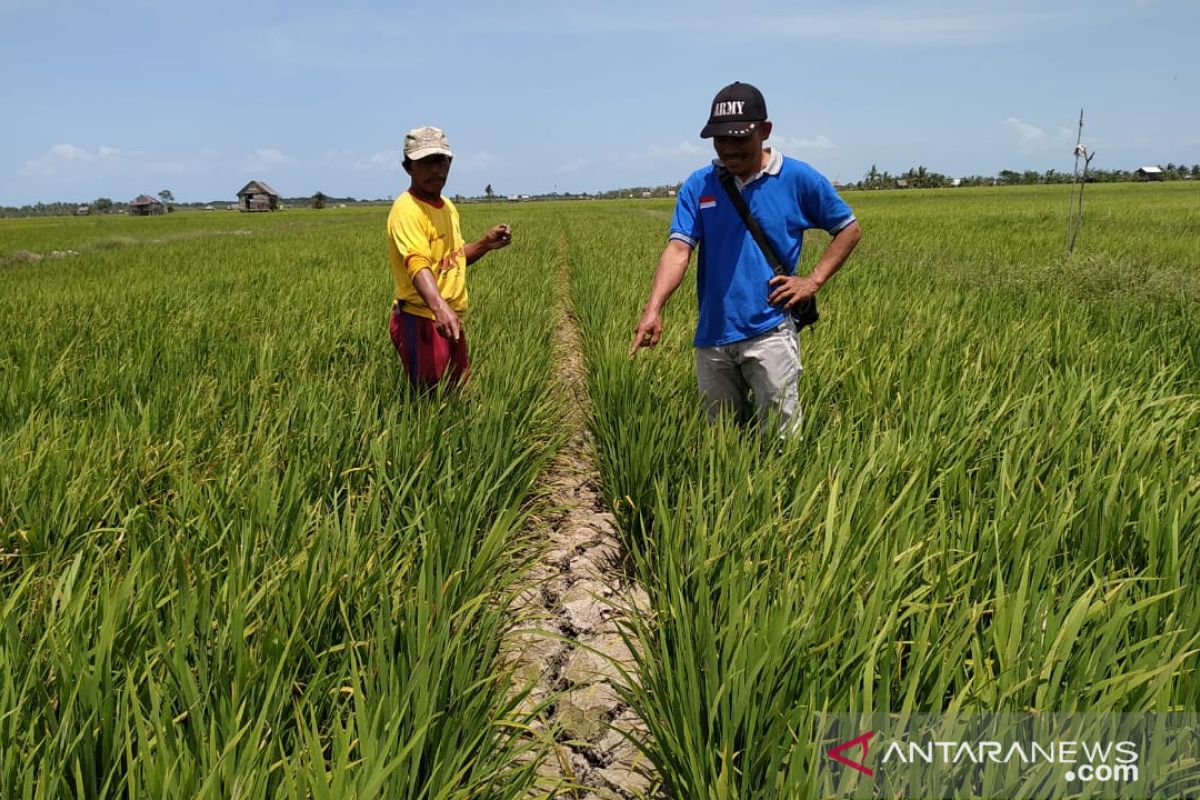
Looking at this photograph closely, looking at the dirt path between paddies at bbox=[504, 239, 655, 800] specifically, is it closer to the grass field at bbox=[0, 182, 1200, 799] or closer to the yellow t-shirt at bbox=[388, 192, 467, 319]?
the grass field at bbox=[0, 182, 1200, 799]

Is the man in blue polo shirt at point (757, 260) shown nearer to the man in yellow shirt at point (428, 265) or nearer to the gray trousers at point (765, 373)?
the gray trousers at point (765, 373)

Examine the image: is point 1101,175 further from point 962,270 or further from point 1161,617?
point 1161,617

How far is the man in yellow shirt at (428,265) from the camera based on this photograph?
2656 millimetres

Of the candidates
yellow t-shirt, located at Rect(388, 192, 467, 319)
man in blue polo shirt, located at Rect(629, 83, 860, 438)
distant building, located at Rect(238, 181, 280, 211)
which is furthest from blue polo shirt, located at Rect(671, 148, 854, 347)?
distant building, located at Rect(238, 181, 280, 211)

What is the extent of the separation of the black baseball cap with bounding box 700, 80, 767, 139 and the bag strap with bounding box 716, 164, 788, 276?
24 cm

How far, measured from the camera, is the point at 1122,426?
223 cm

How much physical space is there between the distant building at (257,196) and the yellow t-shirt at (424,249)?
266ft

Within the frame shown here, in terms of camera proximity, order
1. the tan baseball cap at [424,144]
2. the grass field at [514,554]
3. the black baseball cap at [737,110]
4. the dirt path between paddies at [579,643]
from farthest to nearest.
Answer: the tan baseball cap at [424,144] → the black baseball cap at [737,110] → the dirt path between paddies at [579,643] → the grass field at [514,554]

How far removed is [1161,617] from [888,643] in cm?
67

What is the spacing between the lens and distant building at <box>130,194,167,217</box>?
247ft

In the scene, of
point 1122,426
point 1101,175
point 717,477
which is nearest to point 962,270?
point 1122,426

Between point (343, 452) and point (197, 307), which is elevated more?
point (197, 307)
